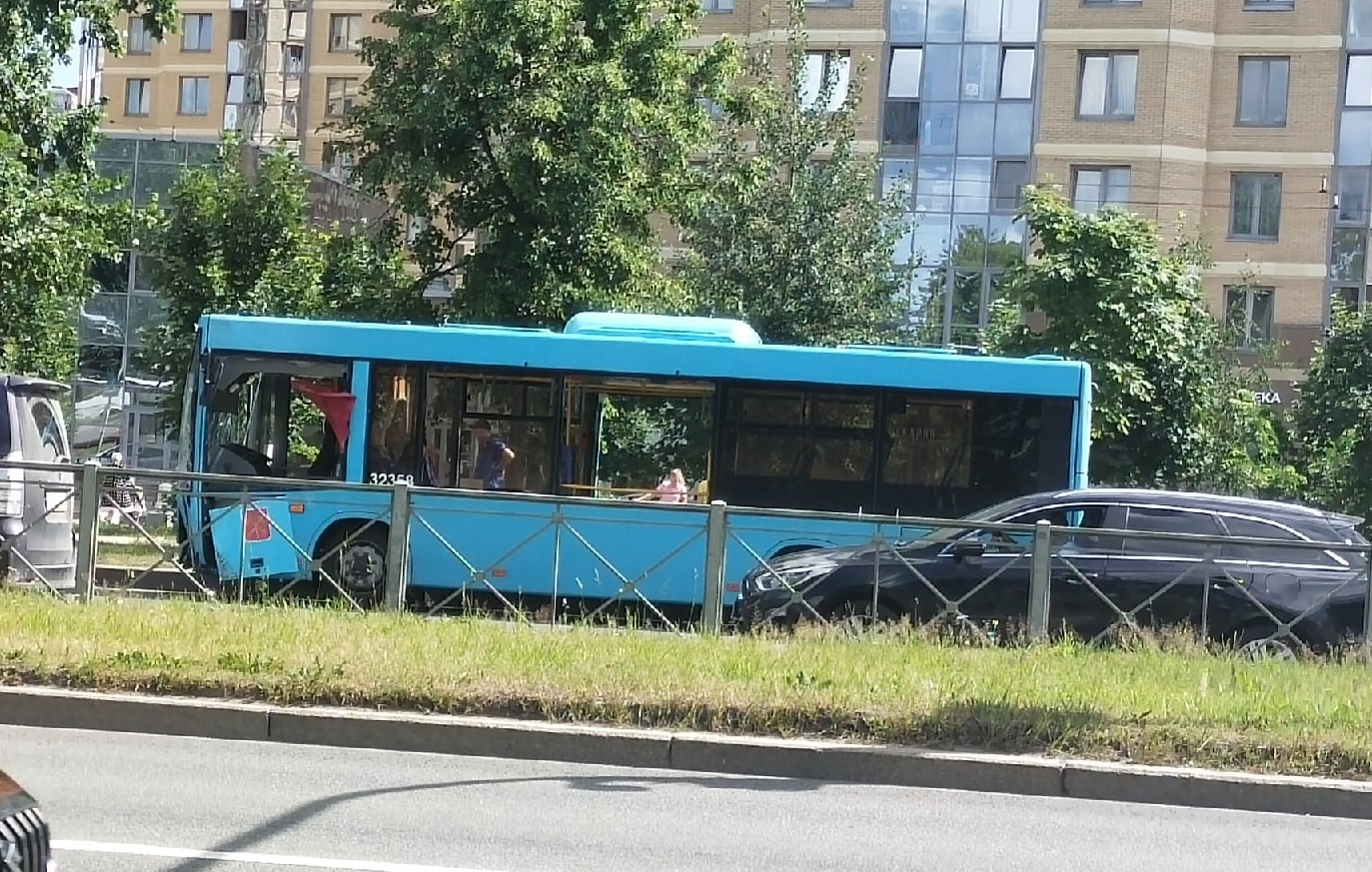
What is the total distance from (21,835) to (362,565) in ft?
34.8

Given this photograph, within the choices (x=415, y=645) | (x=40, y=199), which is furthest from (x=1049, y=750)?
(x=40, y=199)

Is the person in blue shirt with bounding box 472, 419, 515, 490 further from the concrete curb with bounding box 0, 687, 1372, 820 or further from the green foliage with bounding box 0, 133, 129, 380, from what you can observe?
the green foliage with bounding box 0, 133, 129, 380

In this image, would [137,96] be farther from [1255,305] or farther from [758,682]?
[758,682]

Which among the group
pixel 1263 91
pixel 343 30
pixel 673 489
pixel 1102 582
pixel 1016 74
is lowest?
pixel 1102 582

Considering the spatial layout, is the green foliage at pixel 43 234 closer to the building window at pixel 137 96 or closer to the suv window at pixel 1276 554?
the suv window at pixel 1276 554

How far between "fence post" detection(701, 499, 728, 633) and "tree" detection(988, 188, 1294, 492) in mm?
10862

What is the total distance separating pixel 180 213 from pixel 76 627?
15.1m

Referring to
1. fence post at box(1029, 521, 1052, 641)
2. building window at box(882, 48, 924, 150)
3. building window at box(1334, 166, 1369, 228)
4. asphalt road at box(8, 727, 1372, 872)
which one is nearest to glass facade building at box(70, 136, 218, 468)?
building window at box(882, 48, 924, 150)

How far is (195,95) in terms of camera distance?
208 ft

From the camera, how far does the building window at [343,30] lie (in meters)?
59.2

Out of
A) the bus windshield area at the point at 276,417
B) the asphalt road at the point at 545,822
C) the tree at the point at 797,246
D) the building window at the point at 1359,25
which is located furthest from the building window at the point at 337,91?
the asphalt road at the point at 545,822

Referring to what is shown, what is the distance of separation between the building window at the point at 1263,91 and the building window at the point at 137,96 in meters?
43.0

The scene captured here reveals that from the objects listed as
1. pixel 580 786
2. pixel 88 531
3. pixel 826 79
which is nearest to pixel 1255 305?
pixel 826 79

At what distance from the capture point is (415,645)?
1044 cm
